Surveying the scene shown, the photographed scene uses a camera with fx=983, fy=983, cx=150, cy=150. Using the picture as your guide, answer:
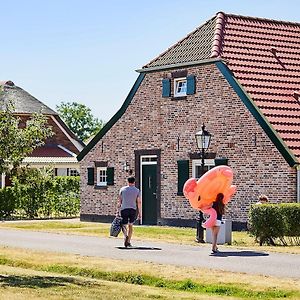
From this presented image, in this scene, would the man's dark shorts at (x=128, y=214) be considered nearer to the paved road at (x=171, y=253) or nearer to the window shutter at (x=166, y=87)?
the paved road at (x=171, y=253)

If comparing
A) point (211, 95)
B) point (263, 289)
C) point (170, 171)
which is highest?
point (211, 95)

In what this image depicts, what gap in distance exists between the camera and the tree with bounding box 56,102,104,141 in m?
123

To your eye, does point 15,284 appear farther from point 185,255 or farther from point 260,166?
point 260,166

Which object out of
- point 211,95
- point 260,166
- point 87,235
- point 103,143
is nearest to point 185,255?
point 87,235

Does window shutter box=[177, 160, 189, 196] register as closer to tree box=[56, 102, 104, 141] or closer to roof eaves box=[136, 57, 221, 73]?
roof eaves box=[136, 57, 221, 73]

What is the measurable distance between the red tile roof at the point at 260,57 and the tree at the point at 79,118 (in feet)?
281

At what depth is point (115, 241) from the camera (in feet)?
85.7

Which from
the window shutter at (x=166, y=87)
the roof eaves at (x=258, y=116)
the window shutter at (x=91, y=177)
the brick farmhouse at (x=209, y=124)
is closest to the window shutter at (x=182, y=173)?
the brick farmhouse at (x=209, y=124)

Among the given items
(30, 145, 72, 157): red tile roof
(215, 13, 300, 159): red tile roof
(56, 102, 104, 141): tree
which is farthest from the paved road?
(56, 102, 104, 141): tree

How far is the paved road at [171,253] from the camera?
18.8 metres

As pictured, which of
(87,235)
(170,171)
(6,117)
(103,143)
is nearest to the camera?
(6,117)

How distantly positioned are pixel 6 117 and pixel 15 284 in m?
3.51

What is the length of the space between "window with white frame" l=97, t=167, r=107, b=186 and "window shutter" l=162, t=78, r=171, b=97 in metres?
4.51

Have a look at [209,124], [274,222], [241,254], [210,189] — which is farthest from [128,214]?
[209,124]
